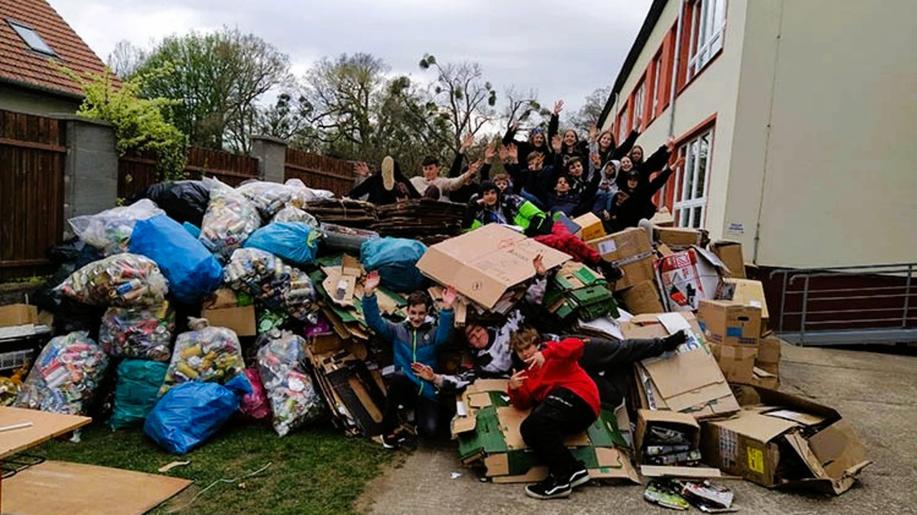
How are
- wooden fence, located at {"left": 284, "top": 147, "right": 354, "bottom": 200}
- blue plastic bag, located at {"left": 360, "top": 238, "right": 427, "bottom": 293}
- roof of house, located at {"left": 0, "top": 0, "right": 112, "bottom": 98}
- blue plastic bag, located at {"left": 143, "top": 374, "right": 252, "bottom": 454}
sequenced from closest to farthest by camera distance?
blue plastic bag, located at {"left": 143, "top": 374, "right": 252, "bottom": 454} < blue plastic bag, located at {"left": 360, "top": 238, "right": 427, "bottom": 293} < wooden fence, located at {"left": 284, "top": 147, "right": 354, "bottom": 200} < roof of house, located at {"left": 0, "top": 0, "right": 112, "bottom": 98}

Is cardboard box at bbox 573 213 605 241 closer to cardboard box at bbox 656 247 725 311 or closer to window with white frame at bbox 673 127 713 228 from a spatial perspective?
cardboard box at bbox 656 247 725 311

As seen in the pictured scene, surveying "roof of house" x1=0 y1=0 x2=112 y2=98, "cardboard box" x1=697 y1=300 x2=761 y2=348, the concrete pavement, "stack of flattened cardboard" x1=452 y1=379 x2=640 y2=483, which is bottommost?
the concrete pavement

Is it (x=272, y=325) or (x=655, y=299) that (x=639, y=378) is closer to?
(x=655, y=299)

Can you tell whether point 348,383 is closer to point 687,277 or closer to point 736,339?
point 736,339

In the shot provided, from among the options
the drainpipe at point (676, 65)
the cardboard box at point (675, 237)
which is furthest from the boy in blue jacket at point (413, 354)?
the drainpipe at point (676, 65)

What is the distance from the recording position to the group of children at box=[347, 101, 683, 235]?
22.0ft

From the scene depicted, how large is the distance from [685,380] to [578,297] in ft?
3.21

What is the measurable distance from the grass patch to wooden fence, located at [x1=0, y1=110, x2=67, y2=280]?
7.43 ft

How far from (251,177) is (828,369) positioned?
27.8ft

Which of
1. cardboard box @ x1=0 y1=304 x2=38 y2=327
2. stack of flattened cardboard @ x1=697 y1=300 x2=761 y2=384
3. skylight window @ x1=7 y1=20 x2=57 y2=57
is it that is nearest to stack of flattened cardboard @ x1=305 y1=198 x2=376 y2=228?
cardboard box @ x1=0 y1=304 x2=38 y2=327

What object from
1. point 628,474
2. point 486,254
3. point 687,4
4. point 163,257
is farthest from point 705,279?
point 687,4

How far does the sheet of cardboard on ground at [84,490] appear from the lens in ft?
10.7

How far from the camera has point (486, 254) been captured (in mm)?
5023

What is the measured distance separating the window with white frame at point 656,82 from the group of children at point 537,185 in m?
8.85
